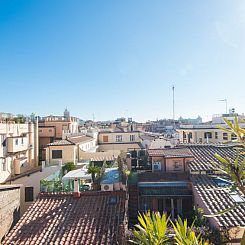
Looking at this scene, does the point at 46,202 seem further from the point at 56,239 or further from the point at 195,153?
the point at 195,153

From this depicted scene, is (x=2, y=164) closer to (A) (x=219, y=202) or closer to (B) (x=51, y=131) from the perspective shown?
(B) (x=51, y=131)

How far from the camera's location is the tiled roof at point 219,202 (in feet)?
36.2

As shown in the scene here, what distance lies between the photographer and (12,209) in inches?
637

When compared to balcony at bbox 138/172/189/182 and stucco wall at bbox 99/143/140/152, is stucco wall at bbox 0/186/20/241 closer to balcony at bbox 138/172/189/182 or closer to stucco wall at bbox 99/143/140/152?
balcony at bbox 138/172/189/182

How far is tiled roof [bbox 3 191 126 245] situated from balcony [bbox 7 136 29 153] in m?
16.2

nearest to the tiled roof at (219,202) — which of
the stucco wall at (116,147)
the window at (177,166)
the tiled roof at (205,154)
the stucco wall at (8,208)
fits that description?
the tiled roof at (205,154)

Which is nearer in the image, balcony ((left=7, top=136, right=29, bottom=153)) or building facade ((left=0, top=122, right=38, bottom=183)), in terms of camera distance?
building facade ((left=0, top=122, right=38, bottom=183))

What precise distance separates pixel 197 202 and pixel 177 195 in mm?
1549

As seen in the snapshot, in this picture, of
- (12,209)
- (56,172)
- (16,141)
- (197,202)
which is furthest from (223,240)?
(16,141)

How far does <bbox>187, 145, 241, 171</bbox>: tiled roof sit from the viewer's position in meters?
16.9

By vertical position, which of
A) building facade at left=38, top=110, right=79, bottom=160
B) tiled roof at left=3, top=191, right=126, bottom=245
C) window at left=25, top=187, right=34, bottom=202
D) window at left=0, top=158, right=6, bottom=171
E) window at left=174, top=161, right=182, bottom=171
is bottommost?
window at left=25, top=187, right=34, bottom=202

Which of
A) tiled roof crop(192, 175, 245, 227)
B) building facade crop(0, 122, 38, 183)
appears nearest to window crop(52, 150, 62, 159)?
building facade crop(0, 122, 38, 183)

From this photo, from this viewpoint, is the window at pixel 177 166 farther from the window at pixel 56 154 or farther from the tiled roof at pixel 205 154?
the window at pixel 56 154

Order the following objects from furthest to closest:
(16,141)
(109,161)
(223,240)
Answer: (16,141)
(109,161)
(223,240)
